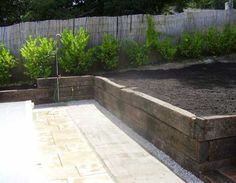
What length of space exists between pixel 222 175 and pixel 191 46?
21.0 ft

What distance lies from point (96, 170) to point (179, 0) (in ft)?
31.4

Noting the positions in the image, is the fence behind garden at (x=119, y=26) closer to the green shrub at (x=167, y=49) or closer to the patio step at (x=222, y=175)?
the green shrub at (x=167, y=49)

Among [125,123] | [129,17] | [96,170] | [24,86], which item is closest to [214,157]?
[96,170]

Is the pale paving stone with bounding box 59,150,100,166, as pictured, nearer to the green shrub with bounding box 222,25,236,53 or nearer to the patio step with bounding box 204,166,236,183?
the patio step with bounding box 204,166,236,183

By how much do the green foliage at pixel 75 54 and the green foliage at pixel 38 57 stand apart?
0.33m

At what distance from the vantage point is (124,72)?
27.8ft

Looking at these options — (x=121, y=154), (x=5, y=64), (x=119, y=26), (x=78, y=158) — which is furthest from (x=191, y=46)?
(x=78, y=158)

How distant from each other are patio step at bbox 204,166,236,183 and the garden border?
0.06m

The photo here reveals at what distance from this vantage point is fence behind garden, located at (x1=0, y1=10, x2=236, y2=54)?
875 cm

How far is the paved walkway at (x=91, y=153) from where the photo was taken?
12.2ft

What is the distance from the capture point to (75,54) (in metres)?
8.42

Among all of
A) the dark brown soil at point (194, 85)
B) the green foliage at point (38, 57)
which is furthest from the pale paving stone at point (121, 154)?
the green foliage at point (38, 57)

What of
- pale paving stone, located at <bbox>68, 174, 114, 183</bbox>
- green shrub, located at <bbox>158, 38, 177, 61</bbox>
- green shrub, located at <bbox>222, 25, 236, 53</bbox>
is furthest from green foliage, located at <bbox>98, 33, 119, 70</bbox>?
pale paving stone, located at <bbox>68, 174, 114, 183</bbox>

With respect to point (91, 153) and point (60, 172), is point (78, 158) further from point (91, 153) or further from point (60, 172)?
point (60, 172)
